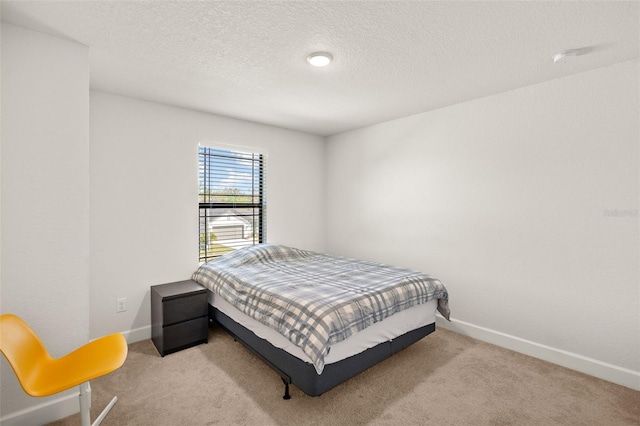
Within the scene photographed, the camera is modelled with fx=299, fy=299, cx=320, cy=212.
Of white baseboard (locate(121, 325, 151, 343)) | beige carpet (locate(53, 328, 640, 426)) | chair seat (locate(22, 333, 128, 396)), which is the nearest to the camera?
chair seat (locate(22, 333, 128, 396))

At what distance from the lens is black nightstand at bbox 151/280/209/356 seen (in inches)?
108

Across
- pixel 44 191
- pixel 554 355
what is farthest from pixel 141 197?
pixel 554 355

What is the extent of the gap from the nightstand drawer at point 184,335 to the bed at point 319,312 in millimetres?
183

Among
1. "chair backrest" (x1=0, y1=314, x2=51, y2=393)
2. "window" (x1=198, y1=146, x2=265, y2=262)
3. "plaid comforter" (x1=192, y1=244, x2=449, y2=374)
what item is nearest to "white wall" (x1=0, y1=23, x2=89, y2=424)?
"chair backrest" (x1=0, y1=314, x2=51, y2=393)

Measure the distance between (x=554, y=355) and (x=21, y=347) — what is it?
12.7 ft

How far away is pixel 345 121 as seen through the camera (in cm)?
398

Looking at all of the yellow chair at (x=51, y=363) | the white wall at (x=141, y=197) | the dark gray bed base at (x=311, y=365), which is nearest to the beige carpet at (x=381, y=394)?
the dark gray bed base at (x=311, y=365)

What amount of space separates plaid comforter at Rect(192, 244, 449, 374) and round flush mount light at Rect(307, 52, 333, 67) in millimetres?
1781

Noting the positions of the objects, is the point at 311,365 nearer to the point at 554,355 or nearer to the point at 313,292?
the point at 313,292

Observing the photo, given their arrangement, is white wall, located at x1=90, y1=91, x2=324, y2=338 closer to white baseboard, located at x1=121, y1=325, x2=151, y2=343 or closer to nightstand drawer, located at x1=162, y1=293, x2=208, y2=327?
white baseboard, located at x1=121, y1=325, x2=151, y2=343

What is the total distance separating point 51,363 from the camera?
1754 mm

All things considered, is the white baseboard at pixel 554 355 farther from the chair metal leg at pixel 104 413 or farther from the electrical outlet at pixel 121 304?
the electrical outlet at pixel 121 304

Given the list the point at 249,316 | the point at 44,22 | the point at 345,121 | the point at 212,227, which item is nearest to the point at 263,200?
the point at 212,227

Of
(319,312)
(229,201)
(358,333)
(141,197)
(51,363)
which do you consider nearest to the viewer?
(51,363)
